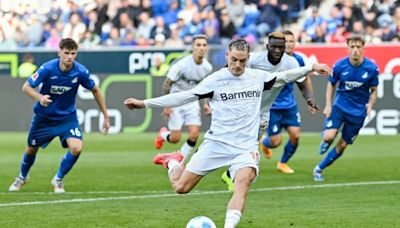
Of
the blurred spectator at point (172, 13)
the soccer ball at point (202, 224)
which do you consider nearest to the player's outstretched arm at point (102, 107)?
the soccer ball at point (202, 224)

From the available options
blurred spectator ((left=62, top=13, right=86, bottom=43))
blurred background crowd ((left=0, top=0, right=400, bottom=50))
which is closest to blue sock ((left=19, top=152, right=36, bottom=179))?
blurred background crowd ((left=0, top=0, right=400, bottom=50))

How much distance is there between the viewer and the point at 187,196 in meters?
13.5

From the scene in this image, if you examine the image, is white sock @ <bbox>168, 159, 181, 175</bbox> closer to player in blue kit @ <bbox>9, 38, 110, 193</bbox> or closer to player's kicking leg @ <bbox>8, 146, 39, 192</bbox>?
player in blue kit @ <bbox>9, 38, 110, 193</bbox>

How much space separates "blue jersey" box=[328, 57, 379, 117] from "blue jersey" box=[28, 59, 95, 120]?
13.2 feet

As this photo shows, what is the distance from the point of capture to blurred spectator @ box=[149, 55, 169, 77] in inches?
1059

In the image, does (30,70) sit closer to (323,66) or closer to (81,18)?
(81,18)

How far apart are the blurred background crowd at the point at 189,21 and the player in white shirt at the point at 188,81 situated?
9.80 m

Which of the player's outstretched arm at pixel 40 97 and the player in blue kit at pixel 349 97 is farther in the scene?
the player in blue kit at pixel 349 97

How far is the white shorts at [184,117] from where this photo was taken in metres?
18.3

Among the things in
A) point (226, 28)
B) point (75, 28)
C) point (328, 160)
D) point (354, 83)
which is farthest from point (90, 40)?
point (354, 83)

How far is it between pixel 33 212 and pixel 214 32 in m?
17.5

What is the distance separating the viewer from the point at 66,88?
13.9 metres

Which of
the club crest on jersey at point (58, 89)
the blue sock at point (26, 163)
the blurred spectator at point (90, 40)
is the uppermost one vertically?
the club crest on jersey at point (58, 89)

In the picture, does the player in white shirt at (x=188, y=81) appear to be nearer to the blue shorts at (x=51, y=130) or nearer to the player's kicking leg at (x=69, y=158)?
the blue shorts at (x=51, y=130)
